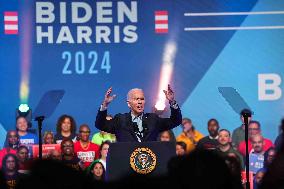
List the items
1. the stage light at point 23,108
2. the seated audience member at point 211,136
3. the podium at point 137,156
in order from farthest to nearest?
the seated audience member at point 211,136, the stage light at point 23,108, the podium at point 137,156

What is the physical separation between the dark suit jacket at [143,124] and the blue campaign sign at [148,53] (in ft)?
14.0

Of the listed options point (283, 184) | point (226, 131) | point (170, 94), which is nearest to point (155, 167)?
point (170, 94)

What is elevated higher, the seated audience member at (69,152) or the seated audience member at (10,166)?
A: the seated audience member at (69,152)

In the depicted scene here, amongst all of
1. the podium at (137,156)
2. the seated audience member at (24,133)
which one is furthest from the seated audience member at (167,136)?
the podium at (137,156)

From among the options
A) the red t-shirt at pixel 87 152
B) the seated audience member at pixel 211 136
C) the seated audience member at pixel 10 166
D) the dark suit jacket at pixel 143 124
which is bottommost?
the seated audience member at pixel 10 166

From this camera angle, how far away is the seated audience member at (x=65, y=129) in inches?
448

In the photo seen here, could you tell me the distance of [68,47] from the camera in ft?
38.3

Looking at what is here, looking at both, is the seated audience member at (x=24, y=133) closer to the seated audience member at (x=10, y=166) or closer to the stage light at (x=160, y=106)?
the seated audience member at (x=10, y=166)

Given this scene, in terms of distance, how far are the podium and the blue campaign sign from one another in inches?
211

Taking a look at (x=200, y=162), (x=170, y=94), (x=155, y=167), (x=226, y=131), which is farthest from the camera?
(x=226, y=131)

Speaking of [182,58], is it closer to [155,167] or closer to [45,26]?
[45,26]

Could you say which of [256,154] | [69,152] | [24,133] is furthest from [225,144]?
[24,133]

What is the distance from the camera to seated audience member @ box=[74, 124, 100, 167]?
36.6 feet

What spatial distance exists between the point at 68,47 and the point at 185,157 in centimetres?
941
